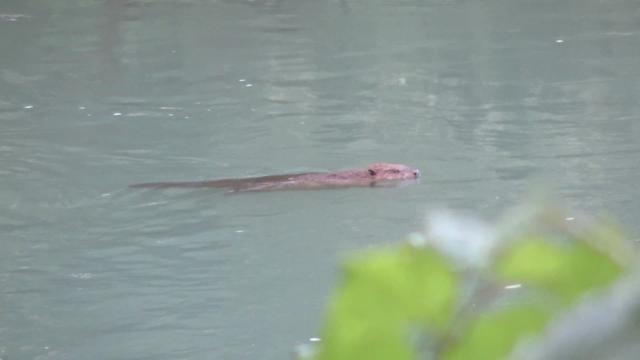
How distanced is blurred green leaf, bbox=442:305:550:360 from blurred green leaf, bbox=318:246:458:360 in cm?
1

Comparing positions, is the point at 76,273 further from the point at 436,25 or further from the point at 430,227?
the point at 436,25

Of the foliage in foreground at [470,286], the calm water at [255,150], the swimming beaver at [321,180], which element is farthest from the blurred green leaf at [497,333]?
the swimming beaver at [321,180]

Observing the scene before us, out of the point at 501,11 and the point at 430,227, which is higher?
the point at 430,227

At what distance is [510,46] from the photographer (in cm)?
1095

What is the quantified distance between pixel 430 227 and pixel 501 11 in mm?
13041

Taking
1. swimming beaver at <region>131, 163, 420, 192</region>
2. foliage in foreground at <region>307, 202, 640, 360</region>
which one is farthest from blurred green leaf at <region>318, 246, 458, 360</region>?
swimming beaver at <region>131, 163, 420, 192</region>

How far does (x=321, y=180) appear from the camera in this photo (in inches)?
265

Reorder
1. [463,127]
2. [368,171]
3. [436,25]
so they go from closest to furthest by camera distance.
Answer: [368,171]
[463,127]
[436,25]

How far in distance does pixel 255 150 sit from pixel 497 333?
699 centimetres

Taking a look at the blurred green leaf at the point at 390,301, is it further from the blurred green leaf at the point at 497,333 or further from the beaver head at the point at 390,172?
the beaver head at the point at 390,172

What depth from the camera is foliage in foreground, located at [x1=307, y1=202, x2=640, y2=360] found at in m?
0.48

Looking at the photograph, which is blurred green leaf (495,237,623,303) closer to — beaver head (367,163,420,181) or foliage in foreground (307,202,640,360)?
foliage in foreground (307,202,640,360)

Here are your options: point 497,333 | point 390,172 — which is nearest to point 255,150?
point 390,172

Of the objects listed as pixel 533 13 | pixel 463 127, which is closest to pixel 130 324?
pixel 463 127
